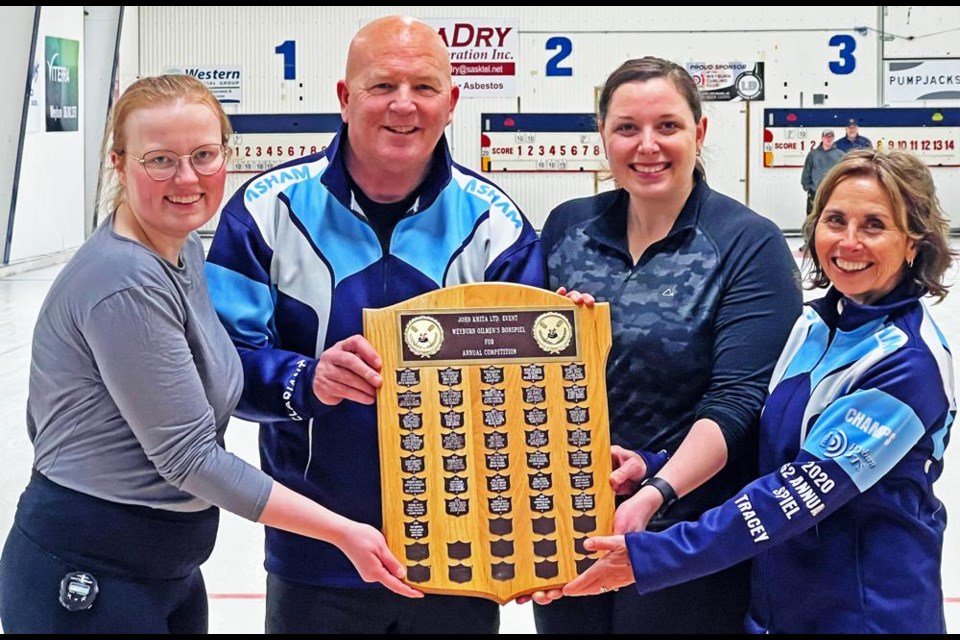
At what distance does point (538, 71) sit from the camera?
51.3ft

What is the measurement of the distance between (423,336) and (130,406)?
19.5 inches

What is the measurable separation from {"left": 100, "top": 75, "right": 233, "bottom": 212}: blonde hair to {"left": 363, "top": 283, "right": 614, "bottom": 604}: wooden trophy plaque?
438mm

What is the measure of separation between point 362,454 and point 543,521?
1.18 feet

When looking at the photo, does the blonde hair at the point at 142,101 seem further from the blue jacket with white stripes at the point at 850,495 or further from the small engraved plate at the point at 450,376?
the blue jacket with white stripes at the point at 850,495

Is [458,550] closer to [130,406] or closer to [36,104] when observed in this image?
[130,406]

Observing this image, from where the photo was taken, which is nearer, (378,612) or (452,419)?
(452,419)

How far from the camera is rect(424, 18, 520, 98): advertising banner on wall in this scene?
1552cm

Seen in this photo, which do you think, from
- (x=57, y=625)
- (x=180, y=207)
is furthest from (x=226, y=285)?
(x=57, y=625)

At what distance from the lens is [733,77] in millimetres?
15531

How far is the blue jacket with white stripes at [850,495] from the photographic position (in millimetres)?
1697

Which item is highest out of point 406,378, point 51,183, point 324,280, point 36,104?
point 36,104

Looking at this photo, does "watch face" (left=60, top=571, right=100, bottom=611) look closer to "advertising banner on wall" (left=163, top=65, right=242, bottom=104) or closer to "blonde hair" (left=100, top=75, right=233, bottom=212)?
"blonde hair" (left=100, top=75, right=233, bottom=212)

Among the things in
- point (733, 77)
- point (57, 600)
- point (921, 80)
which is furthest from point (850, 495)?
point (921, 80)

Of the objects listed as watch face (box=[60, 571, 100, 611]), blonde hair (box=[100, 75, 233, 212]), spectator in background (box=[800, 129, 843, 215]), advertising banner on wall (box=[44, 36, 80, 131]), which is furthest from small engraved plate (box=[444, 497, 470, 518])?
spectator in background (box=[800, 129, 843, 215])
